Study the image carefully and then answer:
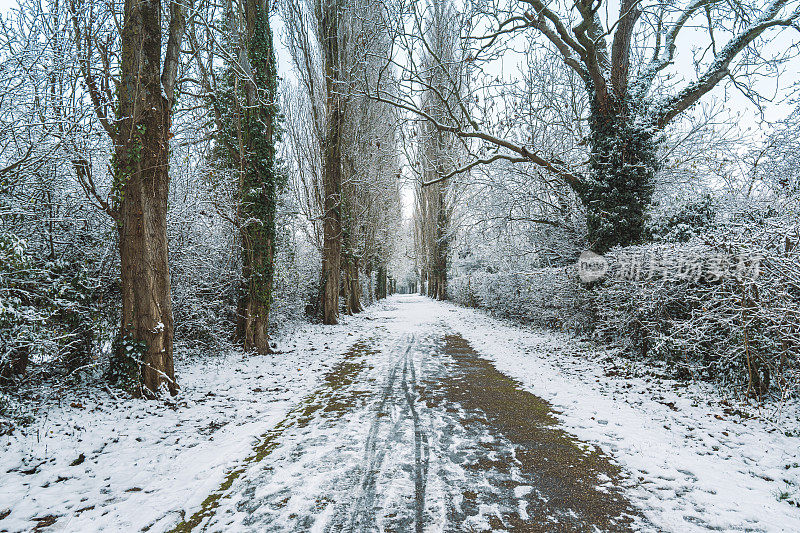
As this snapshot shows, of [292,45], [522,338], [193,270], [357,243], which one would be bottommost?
[522,338]

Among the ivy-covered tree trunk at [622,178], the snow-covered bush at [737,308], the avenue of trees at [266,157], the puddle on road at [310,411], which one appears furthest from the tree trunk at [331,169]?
the snow-covered bush at [737,308]

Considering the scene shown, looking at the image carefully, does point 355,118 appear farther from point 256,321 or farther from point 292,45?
point 256,321

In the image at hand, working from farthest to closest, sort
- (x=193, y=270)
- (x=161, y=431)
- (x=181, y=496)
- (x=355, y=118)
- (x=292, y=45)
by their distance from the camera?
1. (x=355, y=118)
2. (x=292, y=45)
3. (x=193, y=270)
4. (x=161, y=431)
5. (x=181, y=496)

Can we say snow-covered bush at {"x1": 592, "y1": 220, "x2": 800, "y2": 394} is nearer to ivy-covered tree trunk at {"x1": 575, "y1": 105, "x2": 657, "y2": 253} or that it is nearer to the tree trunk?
ivy-covered tree trunk at {"x1": 575, "y1": 105, "x2": 657, "y2": 253}

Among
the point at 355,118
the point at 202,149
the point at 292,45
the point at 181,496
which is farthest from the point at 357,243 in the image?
the point at 181,496

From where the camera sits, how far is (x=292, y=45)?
42.7ft

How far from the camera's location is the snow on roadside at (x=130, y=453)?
2604 mm

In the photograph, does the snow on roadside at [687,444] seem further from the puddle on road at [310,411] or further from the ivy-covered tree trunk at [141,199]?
the ivy-covered tree trunk at [141,199]

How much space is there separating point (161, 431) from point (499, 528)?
12.0 ft

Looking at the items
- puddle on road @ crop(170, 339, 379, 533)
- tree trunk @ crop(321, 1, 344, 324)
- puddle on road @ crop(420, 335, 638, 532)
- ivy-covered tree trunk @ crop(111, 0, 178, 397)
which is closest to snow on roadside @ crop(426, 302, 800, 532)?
puddle on road @ crop(420, 335, 638, 532)

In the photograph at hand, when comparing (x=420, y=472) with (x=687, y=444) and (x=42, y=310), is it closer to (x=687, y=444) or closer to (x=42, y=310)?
(x=687, y=444)

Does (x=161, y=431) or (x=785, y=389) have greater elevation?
(x=785, y=389)

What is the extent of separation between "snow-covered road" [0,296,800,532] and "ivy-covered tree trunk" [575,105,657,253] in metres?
3.53

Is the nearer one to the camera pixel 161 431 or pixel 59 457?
pixel 59 457
